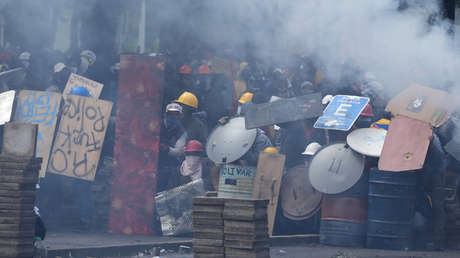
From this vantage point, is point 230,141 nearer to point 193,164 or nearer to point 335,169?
point 193,164

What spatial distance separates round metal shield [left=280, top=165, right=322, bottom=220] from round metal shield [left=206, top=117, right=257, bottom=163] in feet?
2.51

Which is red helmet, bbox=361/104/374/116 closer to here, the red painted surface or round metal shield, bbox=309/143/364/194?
round metal shield, bbox=309/143/364/194

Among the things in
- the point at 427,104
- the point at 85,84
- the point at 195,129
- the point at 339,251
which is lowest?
the point at 339,251

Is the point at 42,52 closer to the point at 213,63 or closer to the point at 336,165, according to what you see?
the point at 213,63

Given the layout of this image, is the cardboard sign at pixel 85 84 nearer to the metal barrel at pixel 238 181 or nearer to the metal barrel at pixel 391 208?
the metal barrel at pixel 238 181

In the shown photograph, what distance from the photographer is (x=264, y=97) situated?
1177cm

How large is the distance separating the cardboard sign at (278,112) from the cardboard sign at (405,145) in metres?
1.26

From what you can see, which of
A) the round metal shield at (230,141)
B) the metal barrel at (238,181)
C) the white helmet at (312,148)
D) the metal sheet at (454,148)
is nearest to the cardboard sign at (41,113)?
the round metal shield at (230,141)

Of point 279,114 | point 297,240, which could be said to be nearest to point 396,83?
point 279,114

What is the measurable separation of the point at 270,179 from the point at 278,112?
90 cm

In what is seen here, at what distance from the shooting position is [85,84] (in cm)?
1260

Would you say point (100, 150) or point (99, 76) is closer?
point (100, 150)

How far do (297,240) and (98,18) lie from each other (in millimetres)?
10003

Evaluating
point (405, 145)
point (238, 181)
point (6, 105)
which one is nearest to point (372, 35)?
point (405, 145)
